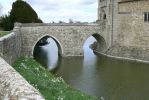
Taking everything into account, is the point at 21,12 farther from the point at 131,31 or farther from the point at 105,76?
the point at 105,76

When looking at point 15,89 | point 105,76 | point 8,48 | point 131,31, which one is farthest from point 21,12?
point 15,89

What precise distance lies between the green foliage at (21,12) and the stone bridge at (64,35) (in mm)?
7631

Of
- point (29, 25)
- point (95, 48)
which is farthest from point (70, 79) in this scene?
point (95, 48)

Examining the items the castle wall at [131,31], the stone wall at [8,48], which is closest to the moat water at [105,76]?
the castle wall at [131,31]

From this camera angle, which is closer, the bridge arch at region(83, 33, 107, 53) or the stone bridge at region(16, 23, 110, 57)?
the stone bridge at region(16, 23, 110, 57)

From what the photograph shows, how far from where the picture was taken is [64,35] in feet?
131

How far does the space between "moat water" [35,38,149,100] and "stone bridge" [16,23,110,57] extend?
5.93 ft

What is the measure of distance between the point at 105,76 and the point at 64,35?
44.4 ft

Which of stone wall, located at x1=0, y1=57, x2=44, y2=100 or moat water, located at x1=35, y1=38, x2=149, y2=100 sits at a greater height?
stone wall, located at x1=0, y1=57, x2=44, y2=100

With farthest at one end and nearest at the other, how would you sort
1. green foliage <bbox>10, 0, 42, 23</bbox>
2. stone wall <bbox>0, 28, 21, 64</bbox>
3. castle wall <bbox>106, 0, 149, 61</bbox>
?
green foliage <bbox>10, 0, 42, 23</bbox>, castle wall <bbox>106, 0, 149, 61</bbox>, stone wall <bbox>0, 28, 21, 64</bbox>

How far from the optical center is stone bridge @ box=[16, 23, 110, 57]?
38.1 metres

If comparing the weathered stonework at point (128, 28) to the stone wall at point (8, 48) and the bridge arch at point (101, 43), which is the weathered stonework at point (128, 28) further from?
the stone wall at point (8, 48)

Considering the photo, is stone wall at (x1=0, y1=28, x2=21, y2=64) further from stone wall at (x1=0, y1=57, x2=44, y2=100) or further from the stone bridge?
the stone bridge

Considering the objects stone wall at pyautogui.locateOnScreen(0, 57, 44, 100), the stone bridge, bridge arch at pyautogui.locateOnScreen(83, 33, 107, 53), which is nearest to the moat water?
the stone bridge
